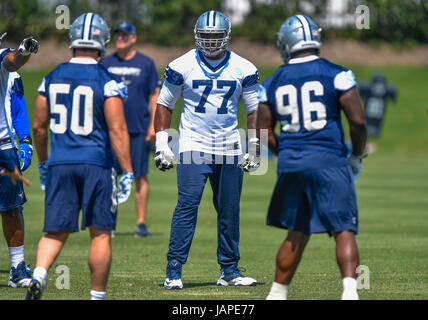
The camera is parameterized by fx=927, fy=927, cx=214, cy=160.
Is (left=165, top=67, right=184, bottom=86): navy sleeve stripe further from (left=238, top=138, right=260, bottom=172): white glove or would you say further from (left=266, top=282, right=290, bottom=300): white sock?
(left=266, top=282, right=290, bottom=300): white sock

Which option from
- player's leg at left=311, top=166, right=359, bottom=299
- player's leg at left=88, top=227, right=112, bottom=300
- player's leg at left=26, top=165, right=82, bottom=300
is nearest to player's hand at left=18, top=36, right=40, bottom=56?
player's leg at left=26, top=165, right=82, bottom=300

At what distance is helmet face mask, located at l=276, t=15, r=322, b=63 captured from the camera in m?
6.50

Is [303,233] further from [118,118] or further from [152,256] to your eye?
[152,256]

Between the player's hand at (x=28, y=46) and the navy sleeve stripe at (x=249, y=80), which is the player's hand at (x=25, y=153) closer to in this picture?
the player's hand at (x=28, y=46)

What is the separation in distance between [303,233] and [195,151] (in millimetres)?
1777

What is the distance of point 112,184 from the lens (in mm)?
6461

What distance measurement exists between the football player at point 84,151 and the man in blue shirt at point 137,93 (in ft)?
17.3

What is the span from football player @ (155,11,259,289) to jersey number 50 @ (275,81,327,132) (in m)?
1.51

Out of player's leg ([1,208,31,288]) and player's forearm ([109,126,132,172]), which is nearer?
player's forearm ([109,126,132,172])

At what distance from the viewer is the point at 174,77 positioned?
7863 mm

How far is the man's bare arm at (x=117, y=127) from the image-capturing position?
6.40 meters

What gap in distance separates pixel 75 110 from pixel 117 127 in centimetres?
31

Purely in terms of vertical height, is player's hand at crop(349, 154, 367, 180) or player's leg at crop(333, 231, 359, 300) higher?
player's hand at crop(349, 154, 367, 180)
